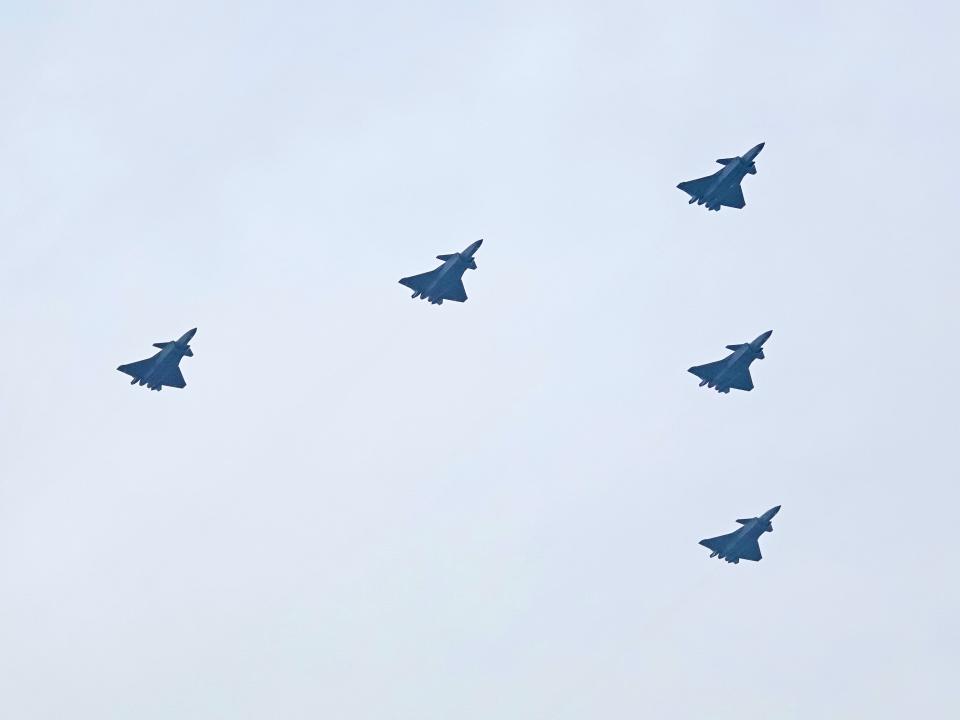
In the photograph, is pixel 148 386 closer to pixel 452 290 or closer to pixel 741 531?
pixel 452 290

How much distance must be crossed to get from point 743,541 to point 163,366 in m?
74.0

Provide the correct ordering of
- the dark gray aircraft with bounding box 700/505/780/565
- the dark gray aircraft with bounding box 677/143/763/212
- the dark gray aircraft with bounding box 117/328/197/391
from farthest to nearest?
1. the dark gray aircraft with bounding box 700/505/780/565
2. the dark gray aircraft with bounding box 677/143/763/212
3. the dark gray aircraft with bounding box 117/328/197/391

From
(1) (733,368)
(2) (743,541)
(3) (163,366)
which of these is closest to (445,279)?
(3) (163,366)

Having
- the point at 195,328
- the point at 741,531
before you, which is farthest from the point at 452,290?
the point at 741,531

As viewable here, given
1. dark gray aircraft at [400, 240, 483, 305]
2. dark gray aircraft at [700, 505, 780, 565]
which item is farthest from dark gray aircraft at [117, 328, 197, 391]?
dark gray aircraft at [700, 505, 780, 565]

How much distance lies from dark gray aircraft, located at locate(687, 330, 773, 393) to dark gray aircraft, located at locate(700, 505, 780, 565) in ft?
54.1

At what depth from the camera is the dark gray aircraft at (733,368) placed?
620ft

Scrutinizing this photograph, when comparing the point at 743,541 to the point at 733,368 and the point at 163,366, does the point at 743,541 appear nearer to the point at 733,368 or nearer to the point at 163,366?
the point at 733,368

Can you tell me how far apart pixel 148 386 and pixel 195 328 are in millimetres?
9338

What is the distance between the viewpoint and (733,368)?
190 m

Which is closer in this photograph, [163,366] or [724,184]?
[163,366]

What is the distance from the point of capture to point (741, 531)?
19512 centimetres

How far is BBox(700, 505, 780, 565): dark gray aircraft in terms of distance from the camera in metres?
194

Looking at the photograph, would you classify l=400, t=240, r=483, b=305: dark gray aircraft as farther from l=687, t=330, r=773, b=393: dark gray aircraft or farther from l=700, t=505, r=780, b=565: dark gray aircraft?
l=700, t=505, r=780, b=565: dark gray aircraft
